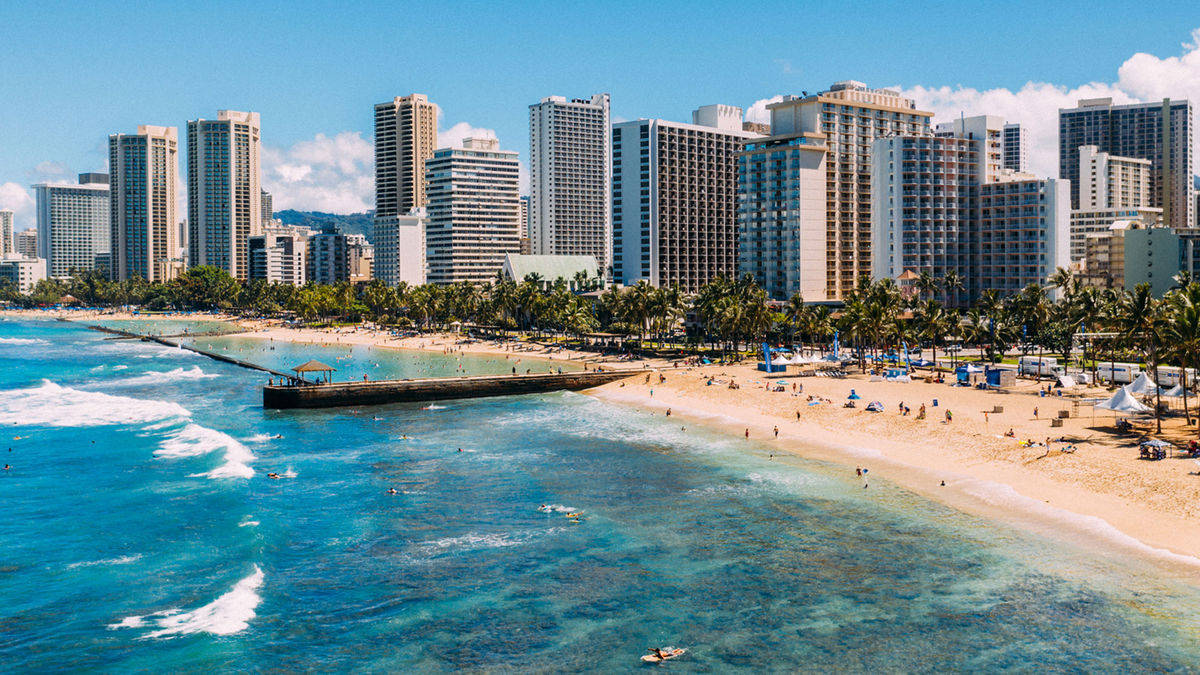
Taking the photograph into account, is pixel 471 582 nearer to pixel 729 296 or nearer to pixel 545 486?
pixel 545 486

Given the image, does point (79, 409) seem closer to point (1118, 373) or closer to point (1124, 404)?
point (1124, 404)

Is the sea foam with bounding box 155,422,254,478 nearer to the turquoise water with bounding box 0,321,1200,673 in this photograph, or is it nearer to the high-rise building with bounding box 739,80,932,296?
the turquoise water with bounding box 0,321,1200,673

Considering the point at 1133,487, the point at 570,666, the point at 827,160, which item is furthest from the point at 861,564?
the point at 827,160

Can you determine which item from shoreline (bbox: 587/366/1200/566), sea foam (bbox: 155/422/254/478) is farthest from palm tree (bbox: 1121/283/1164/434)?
sea foam (bbox: 155/422/254/478)

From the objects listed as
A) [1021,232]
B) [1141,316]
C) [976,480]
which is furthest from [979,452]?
[1021,232]

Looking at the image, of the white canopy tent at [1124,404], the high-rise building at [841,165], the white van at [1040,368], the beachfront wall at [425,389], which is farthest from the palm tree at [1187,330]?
the high-rise building at [841,165]

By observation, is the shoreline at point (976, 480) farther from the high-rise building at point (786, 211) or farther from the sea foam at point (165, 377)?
the high-rise building at point (786, 211)

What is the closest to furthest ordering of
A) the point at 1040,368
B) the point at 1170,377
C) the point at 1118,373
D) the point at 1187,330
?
the point at 1187,330
the point at 1170,377
the point at 1118,373
the point at 1040,368
